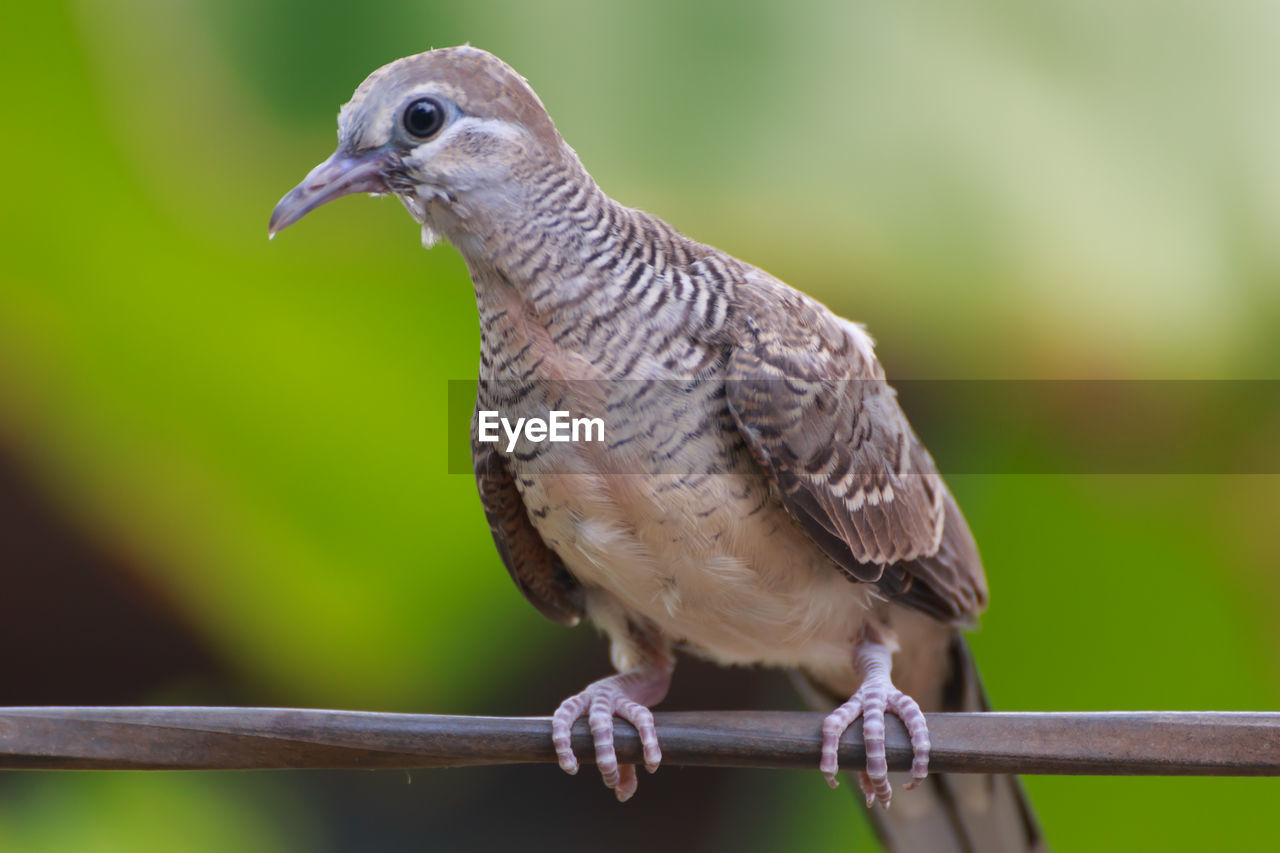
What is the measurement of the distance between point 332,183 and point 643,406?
33cm

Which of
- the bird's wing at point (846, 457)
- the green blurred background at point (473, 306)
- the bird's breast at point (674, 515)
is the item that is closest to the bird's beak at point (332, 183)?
the bird's breast at point (674, 515)

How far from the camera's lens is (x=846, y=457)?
1105 millimetres

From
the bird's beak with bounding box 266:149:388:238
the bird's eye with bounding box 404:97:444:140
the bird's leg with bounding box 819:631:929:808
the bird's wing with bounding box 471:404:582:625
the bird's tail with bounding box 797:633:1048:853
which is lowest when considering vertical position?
the bird's tail with bounding box 797:633:1048:853

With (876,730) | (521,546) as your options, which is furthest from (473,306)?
(876,730)

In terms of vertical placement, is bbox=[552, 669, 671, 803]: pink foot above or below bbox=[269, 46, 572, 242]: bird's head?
below

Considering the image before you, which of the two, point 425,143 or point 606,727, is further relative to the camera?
point 606,727

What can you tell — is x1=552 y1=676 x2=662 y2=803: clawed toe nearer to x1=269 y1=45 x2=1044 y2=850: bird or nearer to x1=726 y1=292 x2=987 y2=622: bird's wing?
x1=269 y1=45 x2=1044 y2=850: bird

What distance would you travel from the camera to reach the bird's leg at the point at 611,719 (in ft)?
3.34

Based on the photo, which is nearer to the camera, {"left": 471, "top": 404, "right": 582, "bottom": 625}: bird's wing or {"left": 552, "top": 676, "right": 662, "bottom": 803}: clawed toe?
{"left": 552, "top": 676, "right": 662, "bottom": 803}: clawed toe

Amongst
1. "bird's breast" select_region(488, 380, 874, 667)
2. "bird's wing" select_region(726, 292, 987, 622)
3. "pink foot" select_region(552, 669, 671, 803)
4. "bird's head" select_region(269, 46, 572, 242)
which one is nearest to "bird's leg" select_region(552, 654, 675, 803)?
"pink foot" select_region(552, 669, 671, 803)

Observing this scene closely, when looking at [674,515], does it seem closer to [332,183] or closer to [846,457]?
[846,457]

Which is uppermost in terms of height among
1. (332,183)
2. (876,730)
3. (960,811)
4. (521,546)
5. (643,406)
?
(332,183)

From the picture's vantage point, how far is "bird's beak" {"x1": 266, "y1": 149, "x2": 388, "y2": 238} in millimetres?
942

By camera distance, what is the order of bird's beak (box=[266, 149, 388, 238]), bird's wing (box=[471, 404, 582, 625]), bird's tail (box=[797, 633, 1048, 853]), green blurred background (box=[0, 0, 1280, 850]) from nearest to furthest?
bird's beak (box=[266, 149, 388, 238]) → bird's wing (box=[471, 404, 582, 625]) → bird's tail (box=[797, 633, 1048, 853]) → green blurred background (box=[0, 0, 1280, 850])
